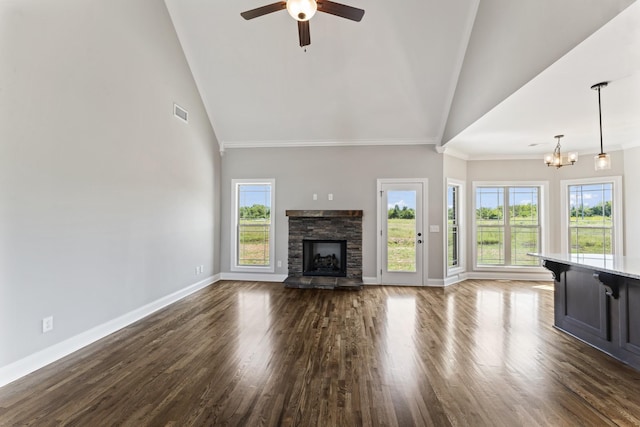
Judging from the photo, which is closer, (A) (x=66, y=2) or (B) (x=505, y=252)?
(A) (x=66, y=2)

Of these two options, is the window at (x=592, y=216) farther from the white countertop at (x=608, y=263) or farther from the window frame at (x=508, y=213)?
the white countertop at (x=608, y=263)

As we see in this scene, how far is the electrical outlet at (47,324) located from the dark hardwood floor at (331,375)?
338 mm

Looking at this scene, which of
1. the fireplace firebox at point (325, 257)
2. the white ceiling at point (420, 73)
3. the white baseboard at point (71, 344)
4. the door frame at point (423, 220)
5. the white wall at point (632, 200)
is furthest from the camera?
the fireplace firebox at point (325, 257)

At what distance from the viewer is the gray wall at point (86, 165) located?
236 centimetres

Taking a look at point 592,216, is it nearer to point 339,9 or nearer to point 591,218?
point 591,218

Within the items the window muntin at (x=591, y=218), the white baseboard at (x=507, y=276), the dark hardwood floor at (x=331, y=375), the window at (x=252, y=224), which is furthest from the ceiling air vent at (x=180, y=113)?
the window muntin at (x=591, y=218)

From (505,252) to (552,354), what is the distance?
3807mm

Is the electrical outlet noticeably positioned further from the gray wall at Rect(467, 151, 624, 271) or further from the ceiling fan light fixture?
the gray wall at Rect(467, 151, 624, 271)

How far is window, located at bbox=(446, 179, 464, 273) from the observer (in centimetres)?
589

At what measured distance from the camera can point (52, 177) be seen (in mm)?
2645

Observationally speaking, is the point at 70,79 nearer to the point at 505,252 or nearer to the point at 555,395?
the point at 555,395

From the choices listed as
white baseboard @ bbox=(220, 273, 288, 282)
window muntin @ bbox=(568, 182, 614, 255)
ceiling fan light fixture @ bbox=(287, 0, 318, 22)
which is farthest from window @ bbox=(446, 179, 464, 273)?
ceiling fan light fixture @ bbox=(287, 0, 318, 22)

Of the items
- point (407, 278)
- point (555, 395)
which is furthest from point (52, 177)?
point (407, 278)

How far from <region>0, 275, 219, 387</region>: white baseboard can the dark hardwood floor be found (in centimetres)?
10
